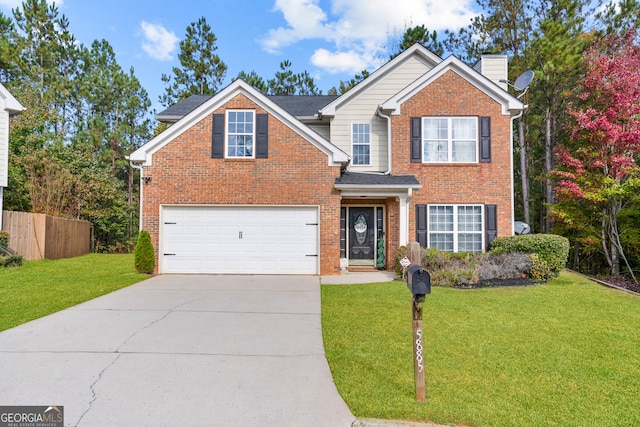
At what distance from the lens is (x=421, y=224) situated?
12672 millimetres

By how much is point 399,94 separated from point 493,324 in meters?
8.85

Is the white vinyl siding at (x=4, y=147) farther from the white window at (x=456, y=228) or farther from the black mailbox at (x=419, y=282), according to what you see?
the black mailbox at (x=419, y=282)

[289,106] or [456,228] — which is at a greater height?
[289,106]

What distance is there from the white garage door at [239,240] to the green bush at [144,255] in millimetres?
403

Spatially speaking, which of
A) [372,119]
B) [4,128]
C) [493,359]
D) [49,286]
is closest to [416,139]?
[372,119]

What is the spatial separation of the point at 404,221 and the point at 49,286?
33.5 ft

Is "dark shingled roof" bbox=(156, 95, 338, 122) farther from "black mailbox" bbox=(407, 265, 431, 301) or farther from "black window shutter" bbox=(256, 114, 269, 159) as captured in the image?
"black mailbox" bbox=(407, 265, 431, 301)

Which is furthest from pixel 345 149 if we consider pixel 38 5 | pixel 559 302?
pixel 38 5

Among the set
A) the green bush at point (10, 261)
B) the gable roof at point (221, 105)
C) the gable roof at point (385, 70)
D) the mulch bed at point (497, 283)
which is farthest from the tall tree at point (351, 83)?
the green bush at point (10, 261)

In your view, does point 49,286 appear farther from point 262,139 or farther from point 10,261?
point 262,139

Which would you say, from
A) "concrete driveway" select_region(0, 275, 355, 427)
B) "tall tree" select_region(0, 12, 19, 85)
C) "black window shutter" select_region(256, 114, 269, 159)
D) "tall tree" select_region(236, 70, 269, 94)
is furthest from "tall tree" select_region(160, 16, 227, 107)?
"concrete driveway" select_region(0, 275, 355, 427)

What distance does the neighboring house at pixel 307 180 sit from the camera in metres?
11.9

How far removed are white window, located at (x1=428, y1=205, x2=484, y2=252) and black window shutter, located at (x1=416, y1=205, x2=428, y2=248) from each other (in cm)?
20

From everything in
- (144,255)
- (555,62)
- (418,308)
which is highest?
(555,62)
